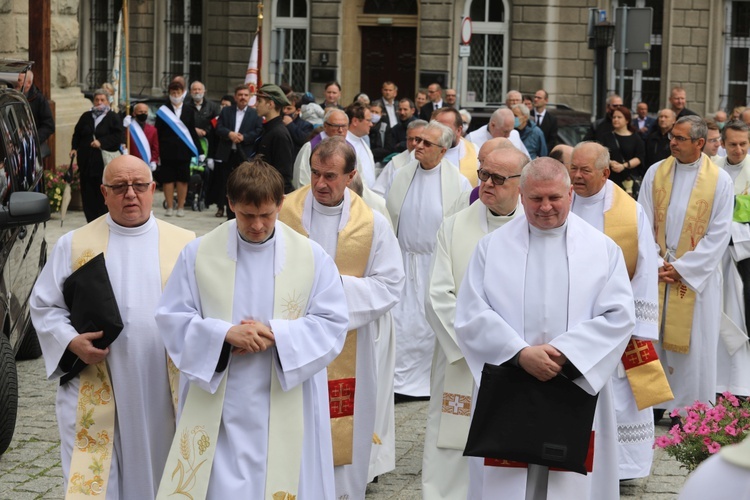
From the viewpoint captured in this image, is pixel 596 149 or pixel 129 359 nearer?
pixel 129 359

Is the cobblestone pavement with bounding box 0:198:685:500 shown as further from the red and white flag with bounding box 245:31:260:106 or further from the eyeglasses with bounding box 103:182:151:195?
the red and white flag with bounding box 245:31:260:106

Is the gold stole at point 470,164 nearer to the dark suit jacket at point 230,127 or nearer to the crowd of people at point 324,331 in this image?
the crowd of people at point 324,331

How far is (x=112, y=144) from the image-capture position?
15.2 m

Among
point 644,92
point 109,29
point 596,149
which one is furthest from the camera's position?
point 109,29

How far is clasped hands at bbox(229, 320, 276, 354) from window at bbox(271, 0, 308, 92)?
26210 millimetres

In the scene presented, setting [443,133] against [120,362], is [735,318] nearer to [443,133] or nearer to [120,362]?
[443,133]

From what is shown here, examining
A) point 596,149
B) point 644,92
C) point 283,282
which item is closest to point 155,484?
point 283,282

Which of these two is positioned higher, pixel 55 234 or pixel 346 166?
pixel 346 166

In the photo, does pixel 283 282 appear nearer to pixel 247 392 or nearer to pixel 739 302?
pixel 247 392

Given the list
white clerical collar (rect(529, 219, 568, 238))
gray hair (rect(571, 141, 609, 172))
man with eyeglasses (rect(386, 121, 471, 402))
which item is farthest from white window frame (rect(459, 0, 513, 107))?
white clerical collar (rect(529, 219, 568, 238))

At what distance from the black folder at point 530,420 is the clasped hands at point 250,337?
0.86m

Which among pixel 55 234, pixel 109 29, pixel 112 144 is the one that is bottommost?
pixel 55 234

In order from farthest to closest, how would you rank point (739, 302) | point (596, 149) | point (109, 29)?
1. point (109, 29)
2. point (739, 302)
3. point (596, 149)

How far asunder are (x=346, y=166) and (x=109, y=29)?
27260mm
